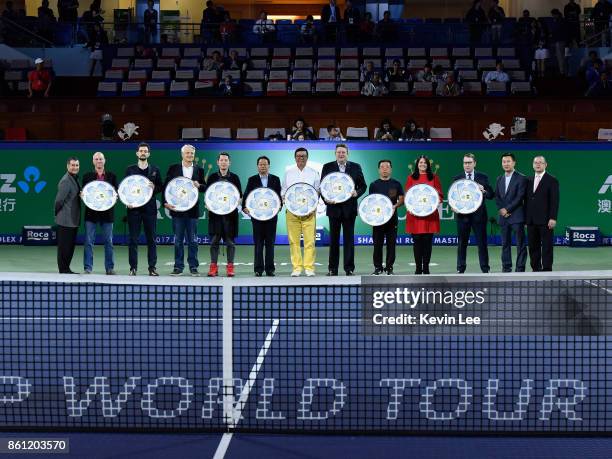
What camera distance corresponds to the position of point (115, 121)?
28.1 meters

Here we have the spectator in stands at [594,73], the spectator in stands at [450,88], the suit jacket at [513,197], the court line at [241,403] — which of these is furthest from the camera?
the spectator in stands at [594,73]

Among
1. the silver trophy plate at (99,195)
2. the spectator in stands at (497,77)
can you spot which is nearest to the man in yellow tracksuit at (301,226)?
the silver trophy plate at (99,195)

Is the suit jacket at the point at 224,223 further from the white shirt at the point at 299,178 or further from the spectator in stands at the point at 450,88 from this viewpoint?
the spectator in stands at the point at 450,88

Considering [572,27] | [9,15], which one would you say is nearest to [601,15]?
[572,27]

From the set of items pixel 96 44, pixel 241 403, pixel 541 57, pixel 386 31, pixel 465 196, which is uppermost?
pixel 386 31

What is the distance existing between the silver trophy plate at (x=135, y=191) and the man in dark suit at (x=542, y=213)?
6.20m

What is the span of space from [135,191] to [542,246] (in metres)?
6.67

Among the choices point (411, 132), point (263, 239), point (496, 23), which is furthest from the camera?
point (496, 23)

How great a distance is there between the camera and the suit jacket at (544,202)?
59.4 feet

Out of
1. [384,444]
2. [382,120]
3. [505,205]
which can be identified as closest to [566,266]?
[505,205]

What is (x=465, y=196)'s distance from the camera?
1902cm

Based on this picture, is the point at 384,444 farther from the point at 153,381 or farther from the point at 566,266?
the point at 566,266

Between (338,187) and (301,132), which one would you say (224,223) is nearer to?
(338,187)

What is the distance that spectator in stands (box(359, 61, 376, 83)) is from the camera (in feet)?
101
